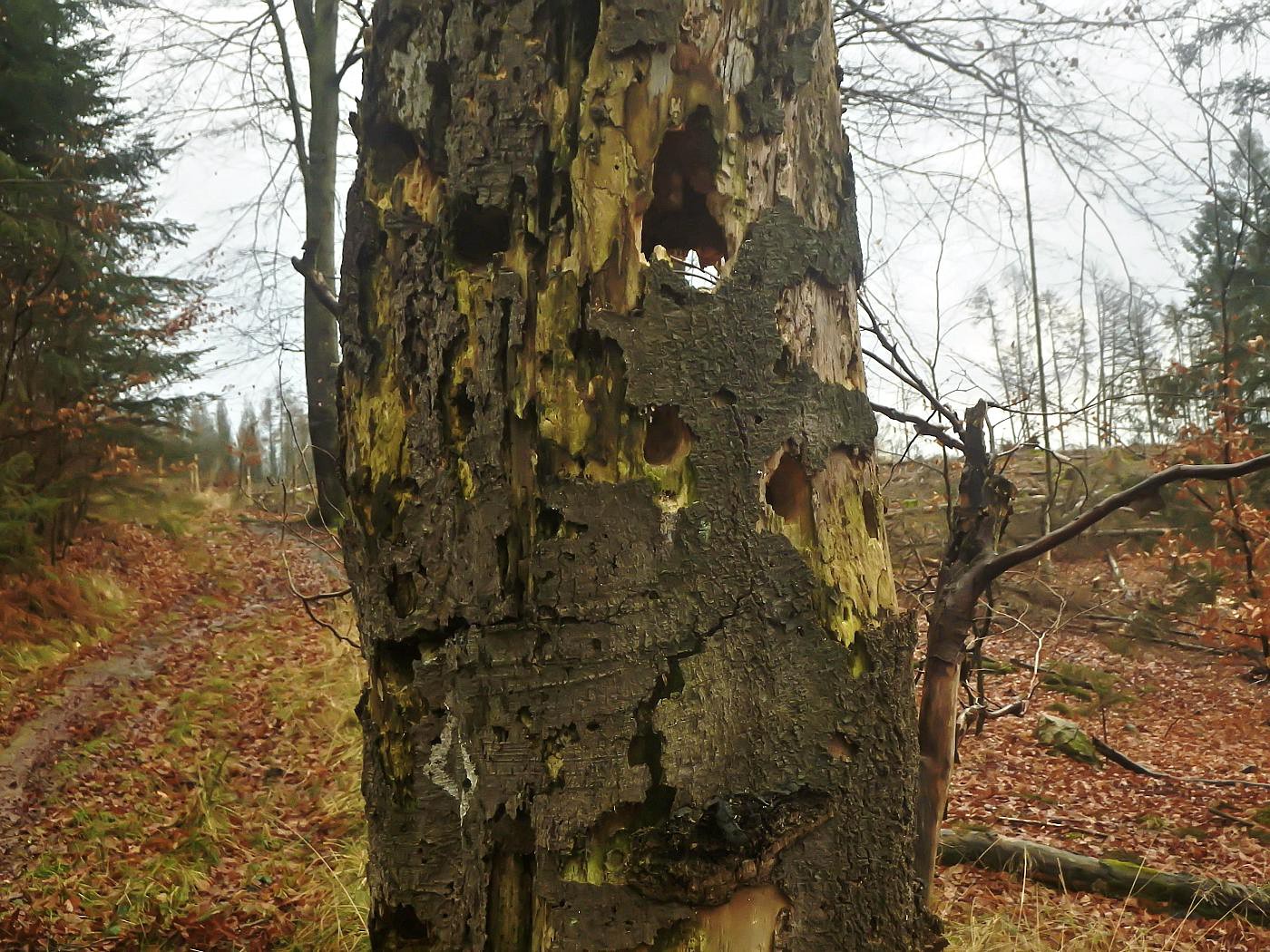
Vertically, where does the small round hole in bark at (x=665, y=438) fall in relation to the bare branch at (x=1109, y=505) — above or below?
above

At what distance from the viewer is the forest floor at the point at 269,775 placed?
12.9 feet

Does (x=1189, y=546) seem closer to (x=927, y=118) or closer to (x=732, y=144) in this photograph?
(x=927, y=118)

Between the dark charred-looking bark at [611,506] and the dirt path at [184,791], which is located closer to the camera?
the dark charred-looking bark at [611,506]

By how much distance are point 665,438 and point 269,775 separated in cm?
558

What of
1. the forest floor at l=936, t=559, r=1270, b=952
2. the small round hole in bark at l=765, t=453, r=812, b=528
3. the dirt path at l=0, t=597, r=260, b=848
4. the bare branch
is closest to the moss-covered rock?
the forest floor at l=936, t=559, r=1270, b=952

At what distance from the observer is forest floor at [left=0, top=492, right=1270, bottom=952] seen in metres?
3.93

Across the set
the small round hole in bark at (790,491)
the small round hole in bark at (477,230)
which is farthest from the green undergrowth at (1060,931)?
the small round hole in bark at (477,230)

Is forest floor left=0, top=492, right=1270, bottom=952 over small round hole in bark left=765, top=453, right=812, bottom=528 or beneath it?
beneath

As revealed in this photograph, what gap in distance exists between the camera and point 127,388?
10.3 meters

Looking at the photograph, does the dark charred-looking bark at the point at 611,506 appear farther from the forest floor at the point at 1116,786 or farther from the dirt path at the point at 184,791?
the dirt path at the point at 184,791

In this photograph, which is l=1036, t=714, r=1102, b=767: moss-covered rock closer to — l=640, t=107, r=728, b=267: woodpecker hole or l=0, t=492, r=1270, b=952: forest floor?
l=0, t=492, r=1270, b=952: forest floor

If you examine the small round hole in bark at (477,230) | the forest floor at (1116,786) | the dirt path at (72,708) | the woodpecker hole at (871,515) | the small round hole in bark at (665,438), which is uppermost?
the small round hole in bark at (477,230)

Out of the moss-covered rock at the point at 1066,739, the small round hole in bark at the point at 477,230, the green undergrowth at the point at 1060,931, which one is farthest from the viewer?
the moss-covered rock at the point at 1066,739

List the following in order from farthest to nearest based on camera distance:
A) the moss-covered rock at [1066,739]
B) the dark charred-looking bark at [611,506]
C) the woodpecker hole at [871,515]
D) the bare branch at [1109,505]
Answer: the moss-covered rock at [1066,739] → the bare branch at [1109,505] → the woodpecker hole at [871,515] → the dark charred-looking bark at [611,506]
